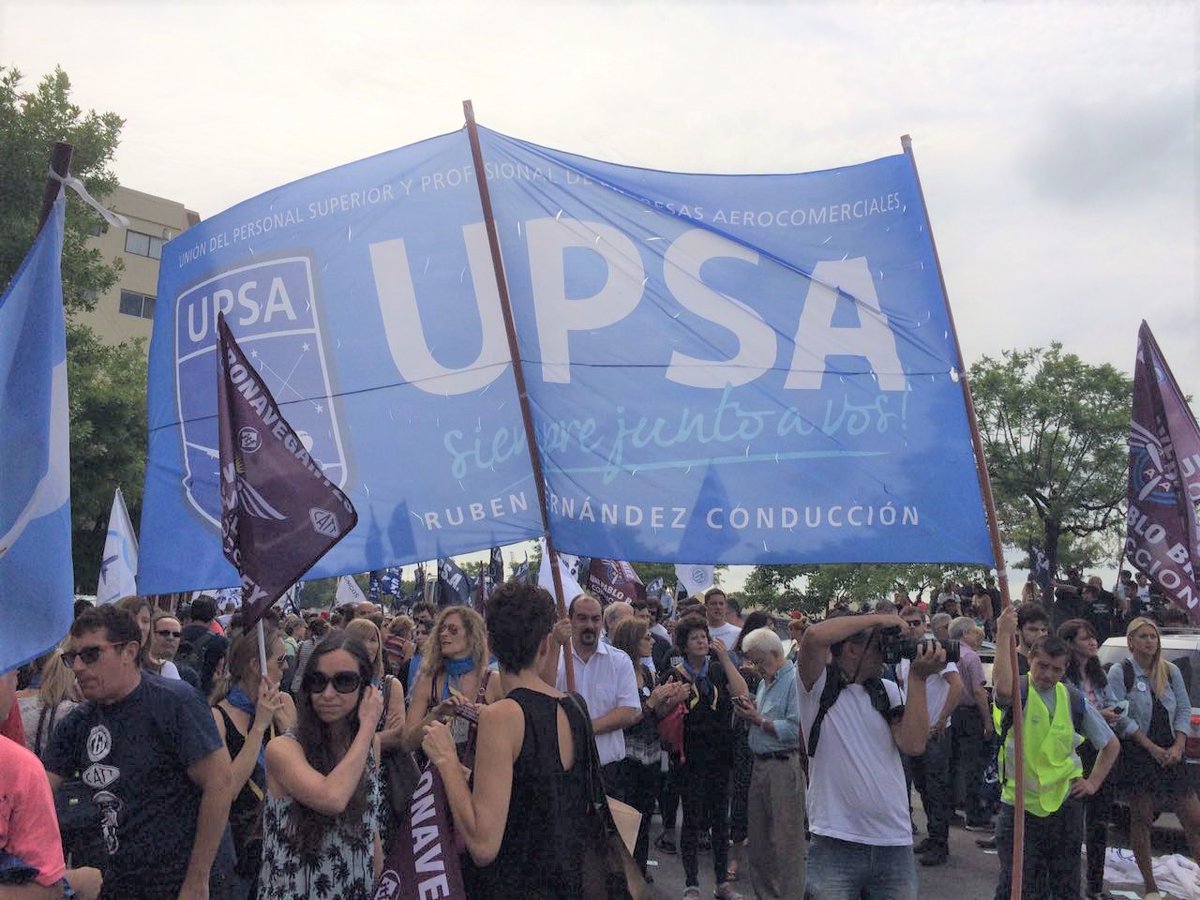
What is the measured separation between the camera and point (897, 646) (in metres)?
4.93

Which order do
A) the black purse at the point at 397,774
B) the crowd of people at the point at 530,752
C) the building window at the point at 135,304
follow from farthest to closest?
the building window at the point at 135,304, the black purse at the point at 397,774, the crowd of people at the point at 530,752

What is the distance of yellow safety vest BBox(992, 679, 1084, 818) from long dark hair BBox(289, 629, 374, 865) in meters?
4.31

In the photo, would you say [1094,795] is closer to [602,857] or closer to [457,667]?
[457,667]

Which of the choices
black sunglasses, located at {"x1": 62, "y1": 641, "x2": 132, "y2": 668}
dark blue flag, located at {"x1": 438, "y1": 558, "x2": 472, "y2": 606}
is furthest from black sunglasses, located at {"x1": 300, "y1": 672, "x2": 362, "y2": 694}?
dark blue flag, located at {"x1": 438, "y1": 558, "x2": 472, "y2": 606}

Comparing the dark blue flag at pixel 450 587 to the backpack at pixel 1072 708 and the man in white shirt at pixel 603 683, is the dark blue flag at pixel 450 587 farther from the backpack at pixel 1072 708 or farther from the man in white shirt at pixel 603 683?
the backpack at pixel 1072 708

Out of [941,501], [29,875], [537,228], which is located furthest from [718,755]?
A: [29,875]

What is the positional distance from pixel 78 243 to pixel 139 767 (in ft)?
68.7

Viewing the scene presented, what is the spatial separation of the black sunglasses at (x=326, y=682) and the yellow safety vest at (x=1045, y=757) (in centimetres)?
441

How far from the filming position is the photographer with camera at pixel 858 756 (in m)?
4.95

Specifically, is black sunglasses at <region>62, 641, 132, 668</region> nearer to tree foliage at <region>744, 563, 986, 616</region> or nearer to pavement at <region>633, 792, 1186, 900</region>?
pavement at <region>633, 792, 1186, 900</region>

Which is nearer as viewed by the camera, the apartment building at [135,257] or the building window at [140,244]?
the apartment building at [135,257]

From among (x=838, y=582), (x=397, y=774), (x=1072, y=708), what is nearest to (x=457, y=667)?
(x=397, y=774)

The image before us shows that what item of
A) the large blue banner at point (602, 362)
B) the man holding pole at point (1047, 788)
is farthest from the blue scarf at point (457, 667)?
the man holding pole at point (1047, 788)

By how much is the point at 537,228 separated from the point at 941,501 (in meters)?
2.44
